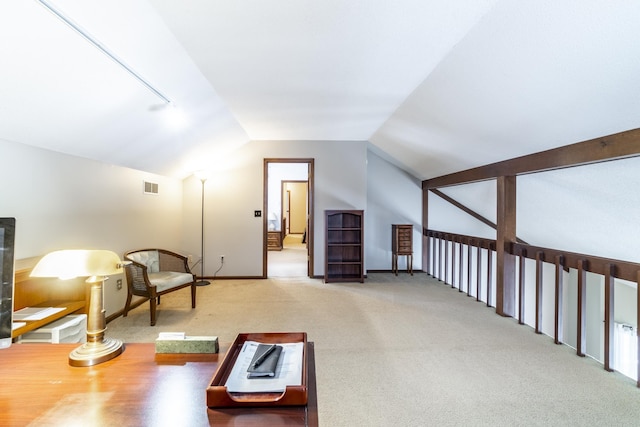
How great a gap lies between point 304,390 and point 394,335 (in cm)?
230

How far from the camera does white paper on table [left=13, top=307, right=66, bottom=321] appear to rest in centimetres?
205

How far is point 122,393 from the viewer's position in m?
0.93

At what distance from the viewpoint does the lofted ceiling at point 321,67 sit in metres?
1.69

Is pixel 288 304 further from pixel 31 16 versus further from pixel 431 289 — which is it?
pixel 31 16

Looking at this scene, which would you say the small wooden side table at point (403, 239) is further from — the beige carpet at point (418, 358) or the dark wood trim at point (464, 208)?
the beige carpet at point (418, 358)

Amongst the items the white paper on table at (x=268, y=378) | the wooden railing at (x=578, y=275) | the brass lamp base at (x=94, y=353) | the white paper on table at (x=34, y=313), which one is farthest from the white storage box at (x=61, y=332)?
the wooden railing at (x=578, y=275)

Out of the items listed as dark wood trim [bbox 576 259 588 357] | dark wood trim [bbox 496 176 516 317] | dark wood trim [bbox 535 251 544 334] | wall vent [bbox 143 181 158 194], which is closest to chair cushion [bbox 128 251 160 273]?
wall vent [bbox 143 181 158 194]

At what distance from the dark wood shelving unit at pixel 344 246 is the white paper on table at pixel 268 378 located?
3.89 metres

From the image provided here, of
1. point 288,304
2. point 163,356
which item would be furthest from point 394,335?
point 163,356

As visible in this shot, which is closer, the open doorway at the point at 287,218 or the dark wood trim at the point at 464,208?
the dark wood trim at the point at 464,208

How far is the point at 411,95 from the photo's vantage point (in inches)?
123

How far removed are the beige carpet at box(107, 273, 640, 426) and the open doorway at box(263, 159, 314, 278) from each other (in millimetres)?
1335

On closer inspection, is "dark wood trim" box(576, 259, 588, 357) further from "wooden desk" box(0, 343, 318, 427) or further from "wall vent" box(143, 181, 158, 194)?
"wall vent" box(143, 181, 158, 194)

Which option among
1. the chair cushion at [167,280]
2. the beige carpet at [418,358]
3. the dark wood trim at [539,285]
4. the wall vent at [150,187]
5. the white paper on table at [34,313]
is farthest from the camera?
the wall vent at [150,187]
